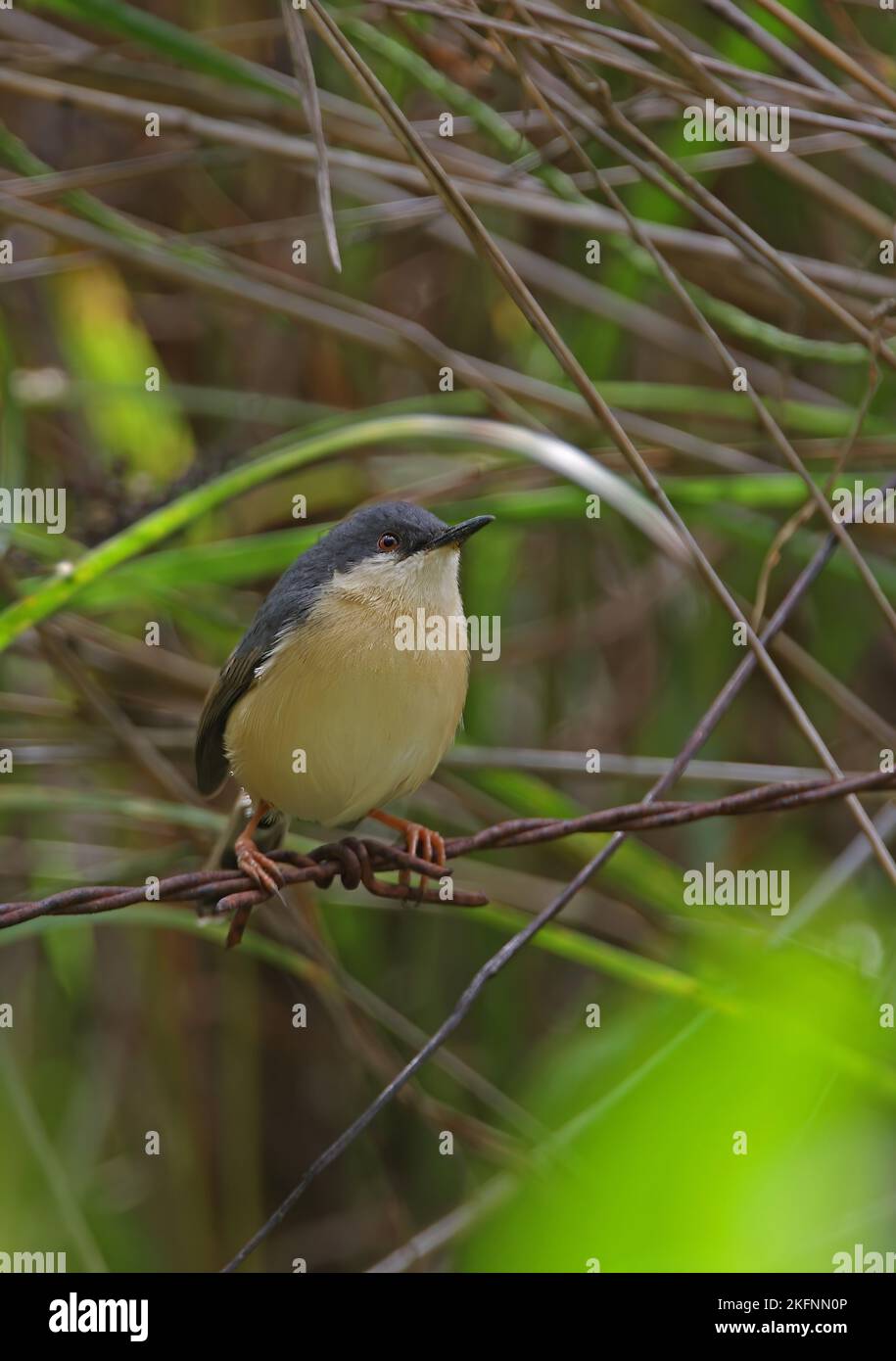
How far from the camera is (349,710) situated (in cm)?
302

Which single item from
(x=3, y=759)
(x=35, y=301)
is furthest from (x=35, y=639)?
(x=35, y=301)

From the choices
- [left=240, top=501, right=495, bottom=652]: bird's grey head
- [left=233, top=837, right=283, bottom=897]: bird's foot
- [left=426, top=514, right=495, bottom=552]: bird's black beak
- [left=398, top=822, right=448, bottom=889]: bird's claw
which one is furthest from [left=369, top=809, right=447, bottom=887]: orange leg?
[left=426, top=514, right=495, bottom=552]: bird's black beak

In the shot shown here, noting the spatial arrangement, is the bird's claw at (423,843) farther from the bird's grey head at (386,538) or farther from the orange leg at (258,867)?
the bird's grey head at (386,538)

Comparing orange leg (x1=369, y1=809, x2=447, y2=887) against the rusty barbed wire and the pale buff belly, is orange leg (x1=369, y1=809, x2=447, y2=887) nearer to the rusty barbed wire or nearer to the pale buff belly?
the pale buff belly

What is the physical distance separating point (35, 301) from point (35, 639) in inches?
87.4

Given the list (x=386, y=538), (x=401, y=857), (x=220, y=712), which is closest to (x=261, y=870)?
(x=401, y=857)

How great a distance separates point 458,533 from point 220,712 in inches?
30.9

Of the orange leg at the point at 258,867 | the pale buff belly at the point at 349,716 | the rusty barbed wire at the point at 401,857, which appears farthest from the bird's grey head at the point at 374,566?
the rusty barbed wire at the point at 401,857

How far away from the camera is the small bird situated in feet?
9.93

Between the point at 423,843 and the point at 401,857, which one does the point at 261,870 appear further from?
the point at 423,843

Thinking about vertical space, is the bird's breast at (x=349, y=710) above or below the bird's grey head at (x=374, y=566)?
below

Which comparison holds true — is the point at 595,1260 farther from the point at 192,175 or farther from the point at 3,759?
the point at 192,175

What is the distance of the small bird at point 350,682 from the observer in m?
3.03

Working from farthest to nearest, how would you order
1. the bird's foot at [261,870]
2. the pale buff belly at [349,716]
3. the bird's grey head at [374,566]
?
the bird's grey head at [374,566] < the pale buff belly at [349,716] < the bird's foot at [261,870]
